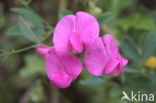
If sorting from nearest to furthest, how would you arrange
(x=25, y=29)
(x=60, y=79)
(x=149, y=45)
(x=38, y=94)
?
(x=60, y=79), (x=25, y=29), (x=149, y=45), (x=38, y=94)

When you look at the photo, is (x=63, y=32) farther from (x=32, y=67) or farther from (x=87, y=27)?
(x=32, y=67)

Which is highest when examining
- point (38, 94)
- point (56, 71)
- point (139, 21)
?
point (56, 71)

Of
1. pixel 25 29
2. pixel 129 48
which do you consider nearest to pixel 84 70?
pixel 129 48

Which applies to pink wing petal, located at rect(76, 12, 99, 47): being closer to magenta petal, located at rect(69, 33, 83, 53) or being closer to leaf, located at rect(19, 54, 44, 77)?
magenta petal, located at rect(69, 33, 83, 53)

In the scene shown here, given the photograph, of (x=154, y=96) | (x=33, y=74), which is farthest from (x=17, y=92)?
(x=154, y=96)

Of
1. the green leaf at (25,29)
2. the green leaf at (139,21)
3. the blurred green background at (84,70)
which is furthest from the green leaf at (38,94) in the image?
the green leaf at (25,29)

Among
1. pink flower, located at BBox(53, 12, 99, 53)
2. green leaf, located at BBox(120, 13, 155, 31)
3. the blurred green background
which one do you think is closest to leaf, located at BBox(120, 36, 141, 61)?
the blurred green background
